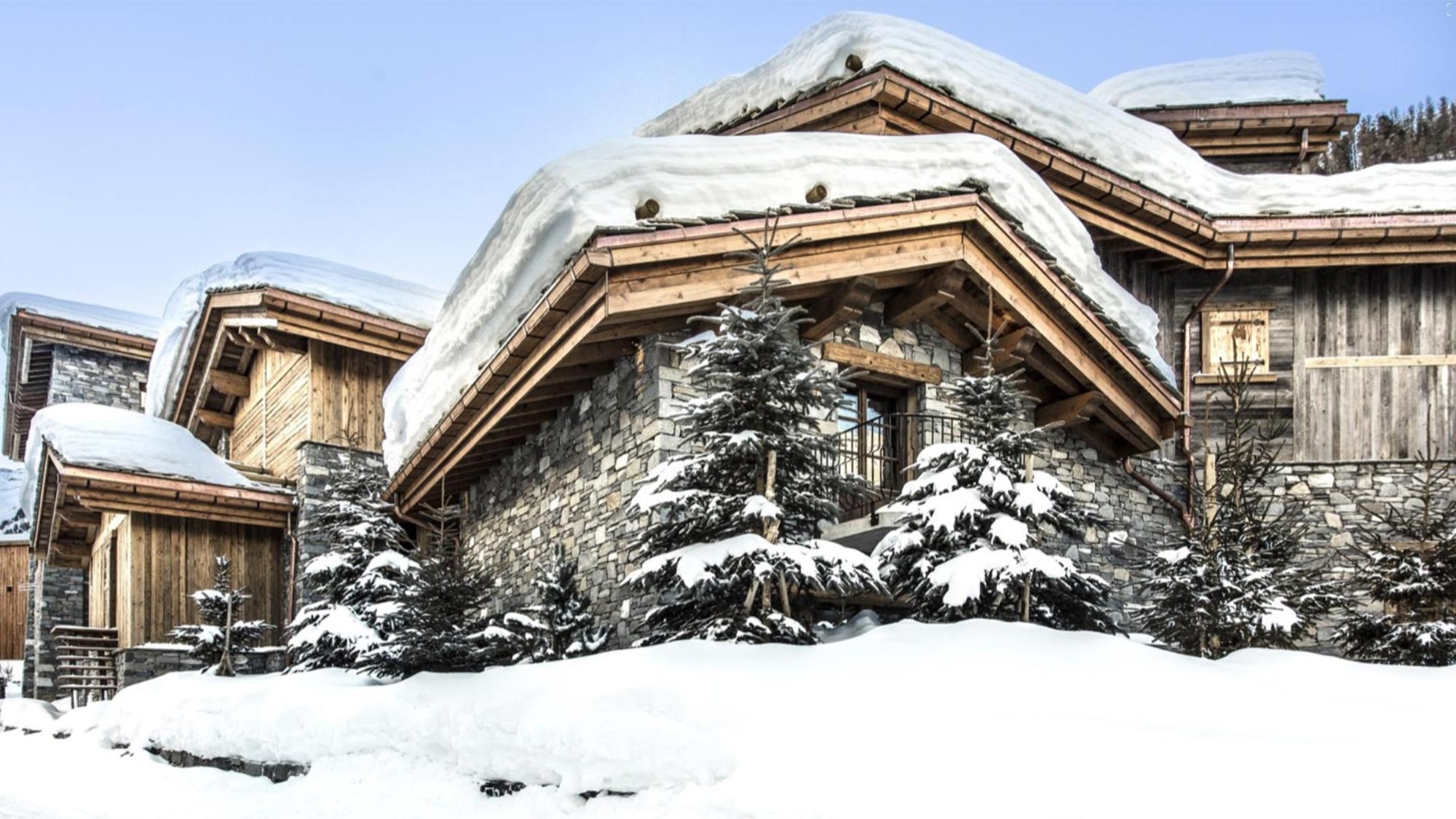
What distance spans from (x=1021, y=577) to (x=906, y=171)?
13.7ft

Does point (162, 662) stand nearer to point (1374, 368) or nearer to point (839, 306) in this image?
point (839, 306)

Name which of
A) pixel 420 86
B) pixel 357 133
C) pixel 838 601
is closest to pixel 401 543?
pixel 838 601

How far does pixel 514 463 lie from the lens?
1191 cm

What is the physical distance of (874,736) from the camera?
463 cm

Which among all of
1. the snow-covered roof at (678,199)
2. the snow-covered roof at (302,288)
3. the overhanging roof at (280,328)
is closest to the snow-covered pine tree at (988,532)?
the snow-covered roof at (678,199)

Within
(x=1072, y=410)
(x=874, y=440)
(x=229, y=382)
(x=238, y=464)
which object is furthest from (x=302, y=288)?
(x=1072, y=410)

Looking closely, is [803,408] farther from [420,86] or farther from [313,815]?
[420,86]

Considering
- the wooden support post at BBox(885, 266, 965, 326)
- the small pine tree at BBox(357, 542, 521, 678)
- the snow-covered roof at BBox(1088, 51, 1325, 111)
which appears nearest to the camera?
the small pine tree at BBox(357, 542, 521, 678)

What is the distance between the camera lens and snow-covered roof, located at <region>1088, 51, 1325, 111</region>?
54.4ft

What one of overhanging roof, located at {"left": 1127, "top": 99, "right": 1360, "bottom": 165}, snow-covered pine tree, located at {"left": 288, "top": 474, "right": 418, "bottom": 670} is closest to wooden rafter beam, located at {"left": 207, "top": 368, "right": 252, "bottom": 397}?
snow-covered pine tree, located at {"left": 288, "top": 474, "right": 418, "bottom": 670}

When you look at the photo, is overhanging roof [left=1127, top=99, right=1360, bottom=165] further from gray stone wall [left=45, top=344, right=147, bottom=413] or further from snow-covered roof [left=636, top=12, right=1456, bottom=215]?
gray stone wall [left=45, top=344, right=147, bottom=413]

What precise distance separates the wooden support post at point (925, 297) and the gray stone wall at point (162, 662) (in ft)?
27.2

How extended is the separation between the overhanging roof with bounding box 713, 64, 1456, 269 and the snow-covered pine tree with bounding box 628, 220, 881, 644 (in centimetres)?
602

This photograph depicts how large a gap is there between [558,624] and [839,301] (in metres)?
3.54
